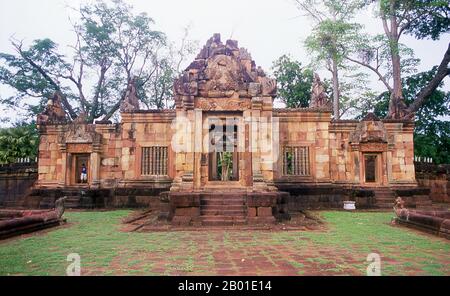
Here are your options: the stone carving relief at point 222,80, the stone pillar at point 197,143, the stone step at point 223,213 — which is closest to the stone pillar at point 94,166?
the stone carving relief at point 222,80

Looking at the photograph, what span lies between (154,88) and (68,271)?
88.8 ft

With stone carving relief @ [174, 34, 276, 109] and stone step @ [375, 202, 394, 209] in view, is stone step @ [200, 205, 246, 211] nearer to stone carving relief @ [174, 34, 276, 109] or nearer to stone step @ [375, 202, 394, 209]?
stone carving relief @ [174, 34, 276, 109]

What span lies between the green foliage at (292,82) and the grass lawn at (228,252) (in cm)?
1659

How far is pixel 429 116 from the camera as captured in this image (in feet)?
79.0

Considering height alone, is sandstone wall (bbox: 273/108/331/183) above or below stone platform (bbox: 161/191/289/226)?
above

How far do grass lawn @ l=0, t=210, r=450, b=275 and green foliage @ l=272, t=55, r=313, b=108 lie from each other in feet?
54.4

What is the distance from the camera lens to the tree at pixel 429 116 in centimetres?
→ 2255

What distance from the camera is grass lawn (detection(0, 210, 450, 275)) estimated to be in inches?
206

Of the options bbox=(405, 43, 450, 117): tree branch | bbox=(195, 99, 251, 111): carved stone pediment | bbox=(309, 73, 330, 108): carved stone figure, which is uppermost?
bbox=(405, 43, 450, 117): tree branch

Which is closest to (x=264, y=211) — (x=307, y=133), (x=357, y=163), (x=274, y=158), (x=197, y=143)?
(x=197, y=143)

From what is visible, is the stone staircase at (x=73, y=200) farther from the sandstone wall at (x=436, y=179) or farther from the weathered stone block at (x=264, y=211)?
the sandstone wall at (x=436, y=179)

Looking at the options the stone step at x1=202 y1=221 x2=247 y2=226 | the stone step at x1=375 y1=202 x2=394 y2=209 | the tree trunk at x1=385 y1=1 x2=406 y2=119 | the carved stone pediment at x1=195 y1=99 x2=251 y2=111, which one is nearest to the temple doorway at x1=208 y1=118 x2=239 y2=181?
the carved stone pediment at x1=195 y1=99 x2=251 y2=111

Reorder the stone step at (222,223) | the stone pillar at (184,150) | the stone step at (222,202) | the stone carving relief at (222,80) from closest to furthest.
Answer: the stone step at (222,223) < the stone step at (222,202) < the stone pillar at (184,150) < the stone carving relief at (222,80)

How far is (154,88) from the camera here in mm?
30703
